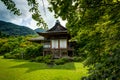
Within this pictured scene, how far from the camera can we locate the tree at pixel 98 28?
5238 millimetres

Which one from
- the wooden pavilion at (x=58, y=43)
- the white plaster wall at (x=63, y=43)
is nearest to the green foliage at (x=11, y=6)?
the wooden pavilion at (x=58, y=43)

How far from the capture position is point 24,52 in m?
37.6

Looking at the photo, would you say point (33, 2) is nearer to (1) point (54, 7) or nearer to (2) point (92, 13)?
(1) point (54, 7)

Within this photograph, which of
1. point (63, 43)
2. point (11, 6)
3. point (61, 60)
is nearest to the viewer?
point (11, 6)

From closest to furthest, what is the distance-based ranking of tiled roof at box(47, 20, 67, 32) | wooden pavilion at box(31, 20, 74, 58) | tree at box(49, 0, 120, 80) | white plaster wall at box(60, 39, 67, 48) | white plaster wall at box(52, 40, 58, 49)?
tree at box(49, 0, 120, 80) < wooden pavilion at box(31, 20, 74, 58) < white plaster wall at box(60, 39, 67, 48) < tiled roof at box(47, 20, 67, 32) < white plaster wall at box(52, 40, 58, 49)

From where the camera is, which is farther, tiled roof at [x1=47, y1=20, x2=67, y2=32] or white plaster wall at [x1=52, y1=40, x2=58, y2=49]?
white plaster wall at [x1=52, y1=40, x2=58, y2=49]

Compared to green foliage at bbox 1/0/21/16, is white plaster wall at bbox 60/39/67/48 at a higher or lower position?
higher

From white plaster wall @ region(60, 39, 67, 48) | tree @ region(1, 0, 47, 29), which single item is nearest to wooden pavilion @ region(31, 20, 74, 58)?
white plaster wall @ region(60, 39, 67, 48)

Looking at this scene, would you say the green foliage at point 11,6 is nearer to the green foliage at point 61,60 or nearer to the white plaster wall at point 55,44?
the green foliage at point 61,60

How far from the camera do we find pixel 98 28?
6934 mm

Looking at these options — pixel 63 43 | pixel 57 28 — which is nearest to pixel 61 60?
pixel 63 43

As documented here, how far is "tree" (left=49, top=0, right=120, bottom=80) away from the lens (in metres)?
5.24

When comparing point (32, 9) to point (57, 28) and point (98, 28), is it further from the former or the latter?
point (57, 28)

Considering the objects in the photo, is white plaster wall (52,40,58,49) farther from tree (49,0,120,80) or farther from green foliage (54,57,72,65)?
tree (49,0,120,80)
